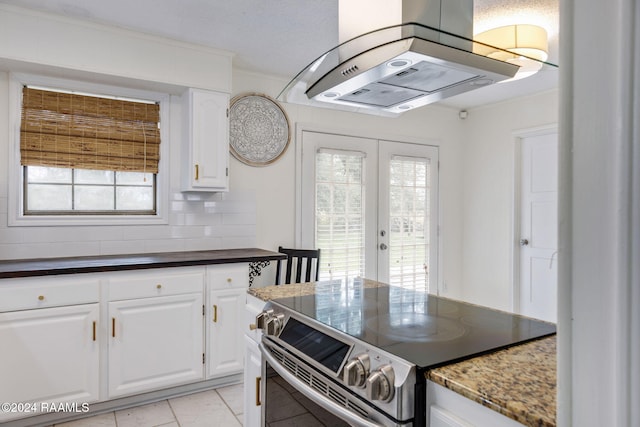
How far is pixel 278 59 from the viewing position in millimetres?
3180

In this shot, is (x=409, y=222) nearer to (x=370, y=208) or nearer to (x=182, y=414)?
(x=370, y=208)

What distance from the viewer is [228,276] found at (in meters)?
2.79

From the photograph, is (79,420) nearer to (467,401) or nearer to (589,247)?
(467,401)

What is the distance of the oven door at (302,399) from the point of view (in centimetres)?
108

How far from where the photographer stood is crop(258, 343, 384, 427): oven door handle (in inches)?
40.5

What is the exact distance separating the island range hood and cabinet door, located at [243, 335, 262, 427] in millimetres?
1078

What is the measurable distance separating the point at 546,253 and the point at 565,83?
4.06 metres

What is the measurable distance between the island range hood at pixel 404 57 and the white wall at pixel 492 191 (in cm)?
314

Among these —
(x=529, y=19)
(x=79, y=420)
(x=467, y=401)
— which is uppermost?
(x=529, y=19)

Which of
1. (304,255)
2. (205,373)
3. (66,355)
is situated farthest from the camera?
(304,255)

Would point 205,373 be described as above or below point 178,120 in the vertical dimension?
below

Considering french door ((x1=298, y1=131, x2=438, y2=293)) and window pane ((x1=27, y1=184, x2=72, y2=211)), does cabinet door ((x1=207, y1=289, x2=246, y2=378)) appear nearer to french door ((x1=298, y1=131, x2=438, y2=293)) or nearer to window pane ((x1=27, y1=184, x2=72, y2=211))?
french door ((x1=298, y1=131, x2=438, y2=293))

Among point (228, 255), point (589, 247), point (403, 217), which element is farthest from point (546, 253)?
point (589, 247)

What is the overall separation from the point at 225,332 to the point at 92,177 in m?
1.47
